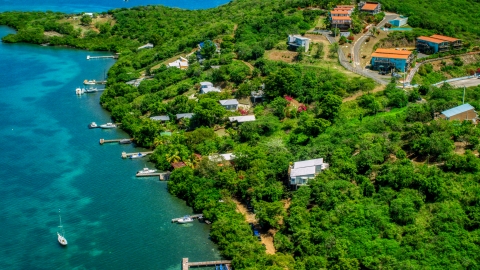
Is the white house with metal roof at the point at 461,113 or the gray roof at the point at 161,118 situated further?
the gray roof at the point at 161,118

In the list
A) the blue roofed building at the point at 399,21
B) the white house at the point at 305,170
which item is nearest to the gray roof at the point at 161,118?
the white house at the point at 305,170

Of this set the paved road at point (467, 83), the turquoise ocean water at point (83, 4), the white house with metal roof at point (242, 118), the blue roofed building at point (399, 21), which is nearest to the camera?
the white house with metal roof at point (242, 118)

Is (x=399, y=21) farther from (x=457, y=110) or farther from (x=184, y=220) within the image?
(x=184, y=220)

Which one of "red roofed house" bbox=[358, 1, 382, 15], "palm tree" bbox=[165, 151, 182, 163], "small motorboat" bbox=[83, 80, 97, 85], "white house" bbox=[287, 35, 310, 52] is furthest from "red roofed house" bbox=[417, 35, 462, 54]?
"small motorboat" bbox=[83, 80, 97, 85]

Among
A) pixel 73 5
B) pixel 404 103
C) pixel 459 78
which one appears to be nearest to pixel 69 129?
pixel 404 103

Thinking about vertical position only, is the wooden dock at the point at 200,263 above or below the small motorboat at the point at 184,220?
below

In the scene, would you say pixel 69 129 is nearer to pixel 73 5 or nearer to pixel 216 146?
pixel 216 146

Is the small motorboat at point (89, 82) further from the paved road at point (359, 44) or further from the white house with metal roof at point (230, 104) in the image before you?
the paved road at point (359, 44)

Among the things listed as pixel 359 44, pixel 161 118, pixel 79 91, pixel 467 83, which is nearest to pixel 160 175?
pixel 161 118
